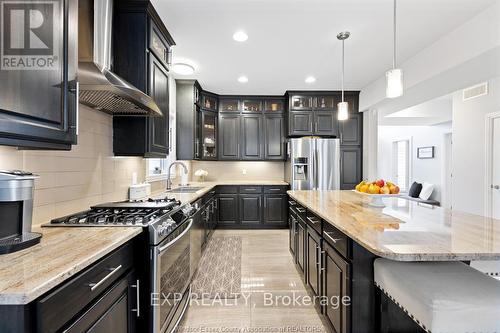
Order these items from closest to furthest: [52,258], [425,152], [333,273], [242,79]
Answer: [52,258] < [333,273] < [242,79] < [425,152]

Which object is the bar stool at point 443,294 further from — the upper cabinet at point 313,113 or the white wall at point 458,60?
the upper cabinet at point 313,113

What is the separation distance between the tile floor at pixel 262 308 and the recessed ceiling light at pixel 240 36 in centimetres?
274

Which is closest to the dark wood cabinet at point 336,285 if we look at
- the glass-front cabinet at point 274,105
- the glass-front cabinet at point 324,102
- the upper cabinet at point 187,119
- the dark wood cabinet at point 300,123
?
the upper cabinet at point 187,119

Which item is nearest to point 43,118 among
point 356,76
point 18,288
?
point 18,288

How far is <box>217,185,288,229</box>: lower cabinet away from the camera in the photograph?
4.94 m

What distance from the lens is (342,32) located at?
273 centimetres

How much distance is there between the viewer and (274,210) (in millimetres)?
4969

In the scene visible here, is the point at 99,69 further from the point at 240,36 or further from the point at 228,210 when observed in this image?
the point at 228,210

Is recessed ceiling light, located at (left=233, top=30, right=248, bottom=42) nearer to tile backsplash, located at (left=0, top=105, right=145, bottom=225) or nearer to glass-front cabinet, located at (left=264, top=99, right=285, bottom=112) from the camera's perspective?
tile backsplash, located at (left=0, top=105, right=145, bottom=225)

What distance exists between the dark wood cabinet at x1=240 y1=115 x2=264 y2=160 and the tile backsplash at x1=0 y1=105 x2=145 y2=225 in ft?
9.22

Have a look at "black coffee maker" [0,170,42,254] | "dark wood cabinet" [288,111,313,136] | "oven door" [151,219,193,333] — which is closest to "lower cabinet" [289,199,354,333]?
"oven door" [151,219,193,333]

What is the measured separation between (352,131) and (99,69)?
462 cm

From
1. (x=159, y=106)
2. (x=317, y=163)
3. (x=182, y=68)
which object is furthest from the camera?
(x=317, y=163)

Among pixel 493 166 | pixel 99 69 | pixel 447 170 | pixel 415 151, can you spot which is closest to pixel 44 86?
pixel 99 69
